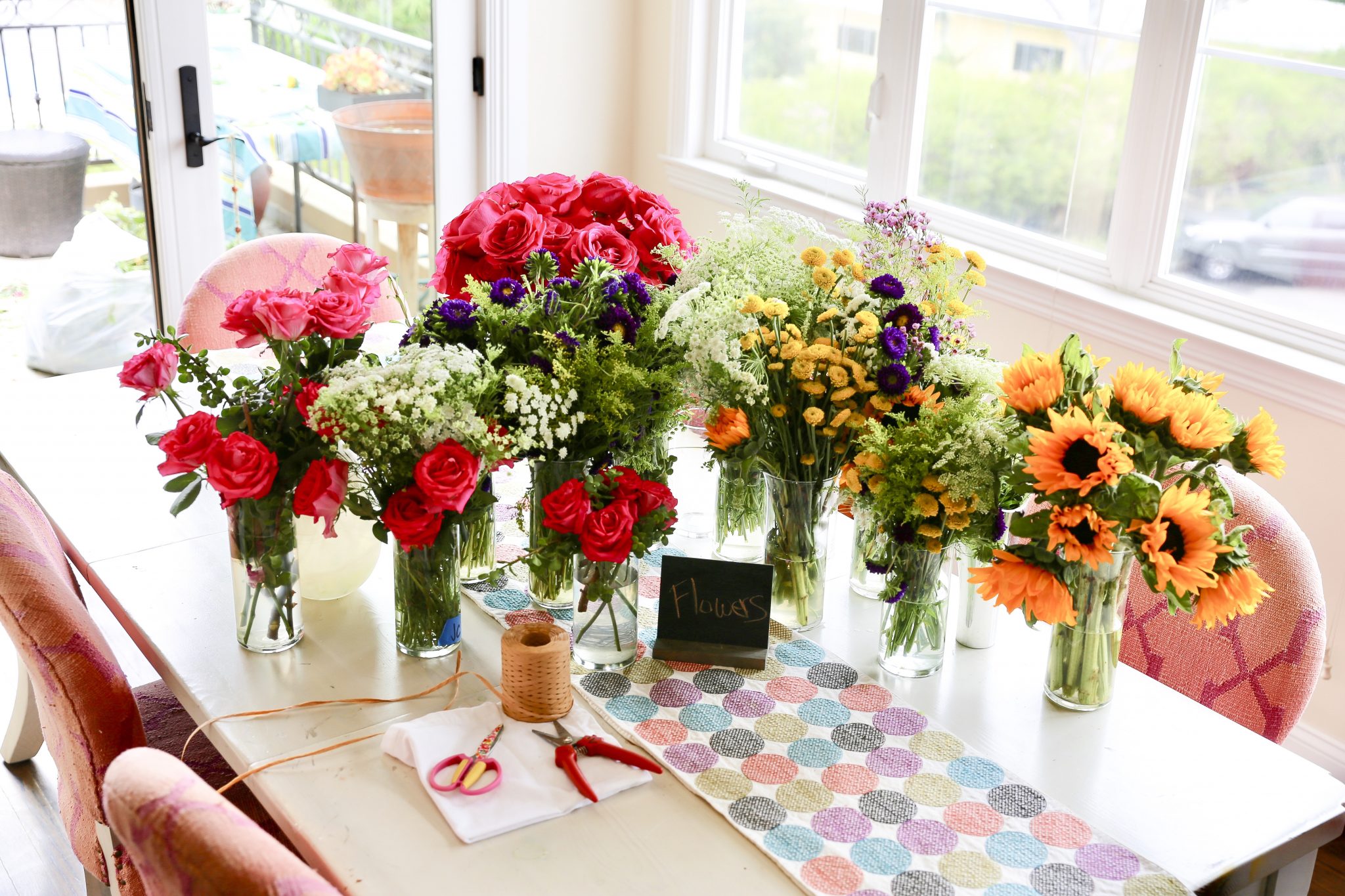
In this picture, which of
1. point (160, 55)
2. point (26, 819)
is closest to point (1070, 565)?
point (26, 819)

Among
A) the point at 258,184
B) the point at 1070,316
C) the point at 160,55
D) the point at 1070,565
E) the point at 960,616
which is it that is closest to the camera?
the point at 1070,565

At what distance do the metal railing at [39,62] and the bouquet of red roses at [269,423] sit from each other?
197 centimetres

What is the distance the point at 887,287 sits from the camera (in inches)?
50.7

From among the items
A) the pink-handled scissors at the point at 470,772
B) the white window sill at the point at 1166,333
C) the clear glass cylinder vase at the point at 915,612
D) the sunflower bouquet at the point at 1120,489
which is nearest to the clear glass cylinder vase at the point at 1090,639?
the sunflower bouquet at the point at 1120,489

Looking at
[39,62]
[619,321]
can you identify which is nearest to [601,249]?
[619,321]

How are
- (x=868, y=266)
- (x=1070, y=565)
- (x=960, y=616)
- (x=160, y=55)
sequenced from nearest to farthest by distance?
1. (x=1070, y=565)
2. (x=868, y=266)
3. (x=960, y=616)
4. (x=160, y=55)

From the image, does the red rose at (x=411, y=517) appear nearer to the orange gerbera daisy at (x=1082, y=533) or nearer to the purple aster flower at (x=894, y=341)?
the purple aster flower at (x=894, y=341)

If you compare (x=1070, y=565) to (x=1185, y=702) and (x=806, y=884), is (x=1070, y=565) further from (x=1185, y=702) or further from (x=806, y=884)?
(x=806, y=884)

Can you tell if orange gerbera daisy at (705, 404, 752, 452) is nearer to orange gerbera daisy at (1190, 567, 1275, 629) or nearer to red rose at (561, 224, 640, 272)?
red rose at (561, 224, 640, 272)

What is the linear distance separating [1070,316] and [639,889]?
187cm

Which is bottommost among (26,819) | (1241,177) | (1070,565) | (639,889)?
(26,819)

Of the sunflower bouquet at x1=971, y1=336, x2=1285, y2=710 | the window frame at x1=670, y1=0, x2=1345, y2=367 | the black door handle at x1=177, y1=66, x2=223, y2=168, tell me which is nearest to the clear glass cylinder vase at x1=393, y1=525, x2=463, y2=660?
Result: the sunflower bouquet at x1=971, y1=336, x2=1285, y2=710

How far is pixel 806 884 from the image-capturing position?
3.55 ft

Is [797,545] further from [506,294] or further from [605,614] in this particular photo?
[506,294]
